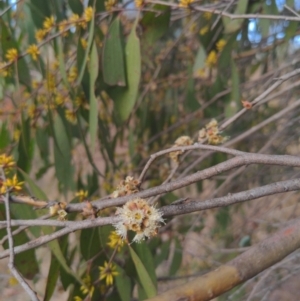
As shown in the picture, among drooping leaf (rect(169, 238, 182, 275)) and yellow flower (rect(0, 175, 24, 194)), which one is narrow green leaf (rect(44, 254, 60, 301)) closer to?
yellow flower (rect(0, 175, 24, 194))

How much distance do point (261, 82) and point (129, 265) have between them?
900 millimetres

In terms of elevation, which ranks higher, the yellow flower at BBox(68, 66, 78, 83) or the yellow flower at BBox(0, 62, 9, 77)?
the yellow flower at BBox(0, 62, 9, 77)

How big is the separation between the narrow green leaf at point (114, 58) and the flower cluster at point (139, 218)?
0.54m

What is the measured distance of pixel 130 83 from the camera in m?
1.15

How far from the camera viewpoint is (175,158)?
894 mm

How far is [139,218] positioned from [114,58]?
23.6 inches

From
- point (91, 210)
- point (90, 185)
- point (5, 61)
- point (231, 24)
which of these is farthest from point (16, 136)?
point (91, 210)

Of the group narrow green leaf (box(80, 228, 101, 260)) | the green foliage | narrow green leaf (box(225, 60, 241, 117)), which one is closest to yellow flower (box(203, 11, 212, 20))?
the green foliage

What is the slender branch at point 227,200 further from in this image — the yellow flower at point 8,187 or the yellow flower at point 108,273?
the yellow flower at point 108,273

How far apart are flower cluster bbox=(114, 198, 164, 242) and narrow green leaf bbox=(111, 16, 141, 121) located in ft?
1.76

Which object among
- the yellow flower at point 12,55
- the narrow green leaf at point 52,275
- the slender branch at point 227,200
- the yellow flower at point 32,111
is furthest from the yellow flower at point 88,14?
the slender branch at point 227,200

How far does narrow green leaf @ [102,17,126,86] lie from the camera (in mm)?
1128

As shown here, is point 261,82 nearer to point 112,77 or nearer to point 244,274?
point 112,77

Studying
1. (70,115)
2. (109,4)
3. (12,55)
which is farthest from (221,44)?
(12,55)
